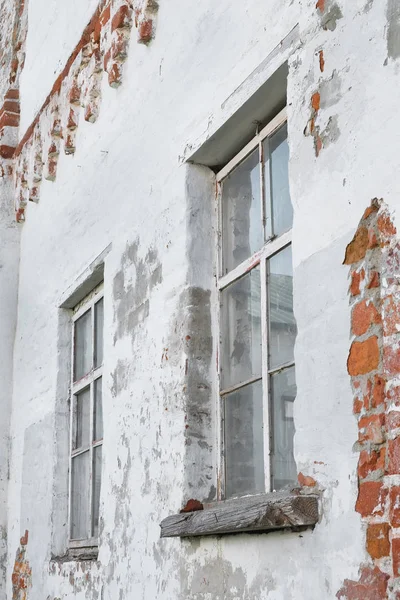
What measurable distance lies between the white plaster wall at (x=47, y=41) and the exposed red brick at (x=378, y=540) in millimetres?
4162

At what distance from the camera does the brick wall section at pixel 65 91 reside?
519 centimetres

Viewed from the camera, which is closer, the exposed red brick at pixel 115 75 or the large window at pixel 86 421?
the exposed red brick at pixel 115 75

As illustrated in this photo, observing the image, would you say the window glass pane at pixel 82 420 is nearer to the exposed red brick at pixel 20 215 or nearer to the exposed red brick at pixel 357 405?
the exposed red brick at pixel 20 215

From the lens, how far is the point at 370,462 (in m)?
2.77

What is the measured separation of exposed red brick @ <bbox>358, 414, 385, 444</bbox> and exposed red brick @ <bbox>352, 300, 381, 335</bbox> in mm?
260

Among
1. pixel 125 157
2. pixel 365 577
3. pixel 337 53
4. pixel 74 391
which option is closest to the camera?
pixel 365 577

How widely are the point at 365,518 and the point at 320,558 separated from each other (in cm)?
29

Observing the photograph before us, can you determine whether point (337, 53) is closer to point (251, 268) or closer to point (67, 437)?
point (251, 268)

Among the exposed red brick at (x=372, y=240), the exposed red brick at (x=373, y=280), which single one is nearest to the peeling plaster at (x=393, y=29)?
the exposed red brick at (x=372, y=240)

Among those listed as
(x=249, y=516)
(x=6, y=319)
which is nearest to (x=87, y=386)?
(x=6, y=319)

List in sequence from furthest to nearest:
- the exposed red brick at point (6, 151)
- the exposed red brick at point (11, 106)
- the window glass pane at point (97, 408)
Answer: the exposed red brick at point (11, 106) → the exposed red brick at point (6, 151) → the window glass pane at point (97, 408)

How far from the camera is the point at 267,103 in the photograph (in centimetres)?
384

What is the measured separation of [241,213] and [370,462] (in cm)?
164

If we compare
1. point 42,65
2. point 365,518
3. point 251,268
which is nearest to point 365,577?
point 365,518
